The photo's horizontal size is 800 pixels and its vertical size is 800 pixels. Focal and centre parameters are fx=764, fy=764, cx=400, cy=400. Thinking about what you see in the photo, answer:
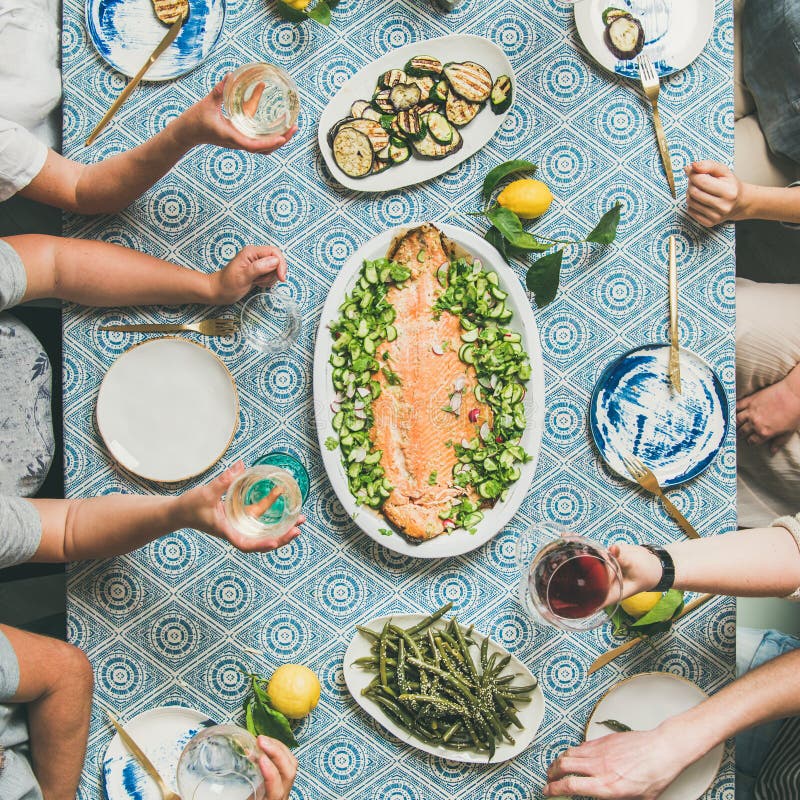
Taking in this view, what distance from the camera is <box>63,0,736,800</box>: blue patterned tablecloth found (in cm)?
215

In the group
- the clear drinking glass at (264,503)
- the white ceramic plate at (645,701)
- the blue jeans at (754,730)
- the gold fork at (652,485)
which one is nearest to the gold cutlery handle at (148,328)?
the clear drinking glass at (264,503)

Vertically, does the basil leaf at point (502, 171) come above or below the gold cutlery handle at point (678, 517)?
above

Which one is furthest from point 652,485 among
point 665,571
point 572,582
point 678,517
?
point 572,582

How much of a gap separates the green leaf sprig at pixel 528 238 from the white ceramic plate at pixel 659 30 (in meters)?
0.36

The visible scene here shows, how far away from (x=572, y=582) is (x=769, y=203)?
3.91 ft

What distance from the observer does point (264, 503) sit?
1.87m

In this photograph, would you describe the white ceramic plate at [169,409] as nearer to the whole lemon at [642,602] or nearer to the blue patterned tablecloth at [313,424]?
the blue patterned tablecloth at [313,424]

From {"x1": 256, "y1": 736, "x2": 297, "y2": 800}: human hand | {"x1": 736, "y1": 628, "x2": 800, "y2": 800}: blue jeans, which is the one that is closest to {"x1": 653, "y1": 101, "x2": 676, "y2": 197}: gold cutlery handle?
{"x1": 736, "y1": 628, "x2": 800, "y2": 800}: blue jeans

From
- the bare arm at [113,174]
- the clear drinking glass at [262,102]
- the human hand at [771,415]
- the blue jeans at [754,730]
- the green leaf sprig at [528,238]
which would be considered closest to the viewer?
the clear drinking glass at [262,102]

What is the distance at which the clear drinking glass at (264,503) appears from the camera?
181cm

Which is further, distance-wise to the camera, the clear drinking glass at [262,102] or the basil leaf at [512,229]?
the basil leaf at [512,229]

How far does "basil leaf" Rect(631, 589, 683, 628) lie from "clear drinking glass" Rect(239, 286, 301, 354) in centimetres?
124

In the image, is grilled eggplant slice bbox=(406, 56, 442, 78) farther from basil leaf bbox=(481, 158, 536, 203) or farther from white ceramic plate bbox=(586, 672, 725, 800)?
white ceramic plate bbox=(586, 672, 725, 800)

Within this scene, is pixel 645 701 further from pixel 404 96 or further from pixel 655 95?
pixel 404 96
